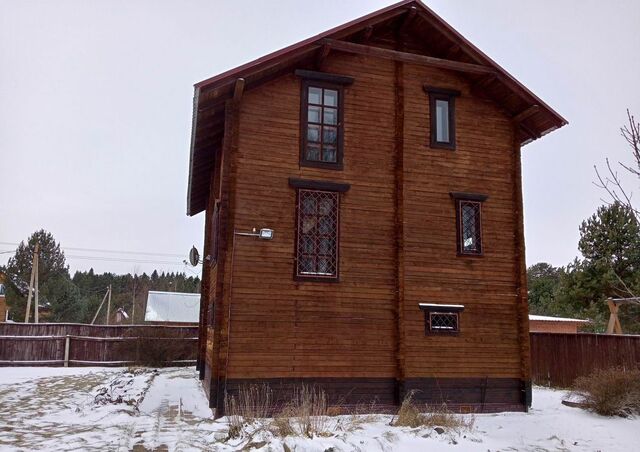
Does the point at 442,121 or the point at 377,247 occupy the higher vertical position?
the point at 442,121

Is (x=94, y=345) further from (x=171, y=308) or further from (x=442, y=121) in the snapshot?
(x=171, y=308)

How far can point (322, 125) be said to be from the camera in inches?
462

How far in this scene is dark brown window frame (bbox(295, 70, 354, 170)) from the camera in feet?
37.6

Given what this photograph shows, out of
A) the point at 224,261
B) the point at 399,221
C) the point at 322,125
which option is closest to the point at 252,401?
the point at 224,261

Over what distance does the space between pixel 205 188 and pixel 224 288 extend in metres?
7.09

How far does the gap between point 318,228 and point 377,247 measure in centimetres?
128

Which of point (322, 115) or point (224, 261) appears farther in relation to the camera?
point (322, 115)

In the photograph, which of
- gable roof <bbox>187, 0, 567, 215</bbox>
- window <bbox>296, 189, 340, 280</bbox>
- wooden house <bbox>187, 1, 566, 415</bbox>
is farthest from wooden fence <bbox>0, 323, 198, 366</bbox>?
window <bbox>296, 189, 340, 280</bbox>

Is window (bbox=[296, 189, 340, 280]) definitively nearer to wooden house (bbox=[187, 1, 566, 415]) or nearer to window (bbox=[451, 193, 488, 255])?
wooden house (bbox=[187, 1, 566, 415])

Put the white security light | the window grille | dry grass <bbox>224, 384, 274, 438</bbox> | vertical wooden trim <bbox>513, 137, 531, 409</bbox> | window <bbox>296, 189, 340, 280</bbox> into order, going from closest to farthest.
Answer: dry grass <bbox>224, 384, 274, 438</bbox> < the white security light < window <bbox>296, 189, 340, 280</bbox> < the window grille < vertical wooden trim <bbox>513, 137, 531, 409</bbox>

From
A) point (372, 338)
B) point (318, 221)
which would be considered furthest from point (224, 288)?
point (372, 338)

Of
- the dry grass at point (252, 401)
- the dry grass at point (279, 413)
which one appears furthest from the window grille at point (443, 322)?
the dry grass at point (252, 401)

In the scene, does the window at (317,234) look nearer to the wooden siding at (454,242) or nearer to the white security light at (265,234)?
the white security light at (265,234)

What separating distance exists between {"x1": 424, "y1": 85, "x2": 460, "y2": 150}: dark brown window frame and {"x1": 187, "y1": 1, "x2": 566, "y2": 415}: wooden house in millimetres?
25
